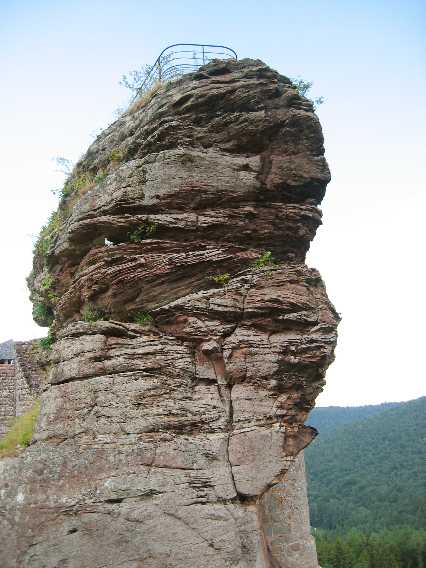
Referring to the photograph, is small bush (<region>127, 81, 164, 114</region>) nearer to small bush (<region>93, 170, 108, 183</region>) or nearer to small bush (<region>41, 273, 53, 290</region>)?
small bush (<region>93, 170, 108, 183</region>)

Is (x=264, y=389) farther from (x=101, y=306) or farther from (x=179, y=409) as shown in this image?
(x=101, y=306)

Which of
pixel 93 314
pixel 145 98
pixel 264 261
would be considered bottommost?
pixel 93 314

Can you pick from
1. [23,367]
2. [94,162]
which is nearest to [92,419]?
[94,162]

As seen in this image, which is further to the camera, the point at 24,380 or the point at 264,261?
the point at 24,380

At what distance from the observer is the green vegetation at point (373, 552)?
1959 inches

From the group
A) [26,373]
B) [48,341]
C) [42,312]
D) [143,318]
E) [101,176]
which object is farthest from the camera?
[26,373]

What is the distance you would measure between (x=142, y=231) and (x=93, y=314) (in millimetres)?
1772

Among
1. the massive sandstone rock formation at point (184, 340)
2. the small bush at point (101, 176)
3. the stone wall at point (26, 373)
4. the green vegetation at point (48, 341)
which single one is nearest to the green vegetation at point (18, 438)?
the massive sandstone rock formation at point (184, 340)

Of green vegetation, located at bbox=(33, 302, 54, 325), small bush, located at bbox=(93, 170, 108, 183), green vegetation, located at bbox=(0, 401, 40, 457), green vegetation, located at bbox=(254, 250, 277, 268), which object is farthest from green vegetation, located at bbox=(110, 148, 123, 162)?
green vegetation, located at bbox=(0, 401, 40, 457)

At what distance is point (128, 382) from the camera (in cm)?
926

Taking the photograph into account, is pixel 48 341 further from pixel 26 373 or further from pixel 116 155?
pixel 26 373

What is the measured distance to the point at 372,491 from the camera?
90812 mm

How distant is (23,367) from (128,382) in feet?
27.1

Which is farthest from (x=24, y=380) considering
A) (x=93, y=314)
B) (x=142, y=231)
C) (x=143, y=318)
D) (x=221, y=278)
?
(x=221, y=278)
